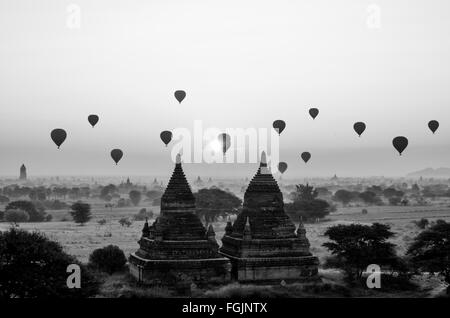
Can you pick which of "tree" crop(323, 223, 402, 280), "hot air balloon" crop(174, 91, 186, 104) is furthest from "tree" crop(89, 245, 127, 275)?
"tree" crop(323, 223, 402, 280)

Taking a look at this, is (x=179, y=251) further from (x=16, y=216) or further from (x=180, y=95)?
(x=16, y=216)

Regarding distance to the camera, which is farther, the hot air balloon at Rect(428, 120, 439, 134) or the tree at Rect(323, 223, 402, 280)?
the hot air balloon at Rect(428, 120, 439, 134)

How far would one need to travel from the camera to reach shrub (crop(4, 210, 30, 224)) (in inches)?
3435

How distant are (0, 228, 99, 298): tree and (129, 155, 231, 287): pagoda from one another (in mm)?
3159

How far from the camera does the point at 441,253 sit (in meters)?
34.9

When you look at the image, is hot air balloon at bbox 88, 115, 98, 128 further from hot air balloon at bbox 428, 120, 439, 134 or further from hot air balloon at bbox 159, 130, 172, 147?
hot air balloon at bbox 428, 120, 439, 134

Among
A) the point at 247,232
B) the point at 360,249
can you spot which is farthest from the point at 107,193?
the point at 247,232

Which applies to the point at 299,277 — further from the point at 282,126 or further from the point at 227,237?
the point at 282,126

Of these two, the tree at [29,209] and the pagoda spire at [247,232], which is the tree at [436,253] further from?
the tree at [29,209]

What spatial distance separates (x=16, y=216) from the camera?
8844 centimetres

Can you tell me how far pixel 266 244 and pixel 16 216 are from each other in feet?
214
